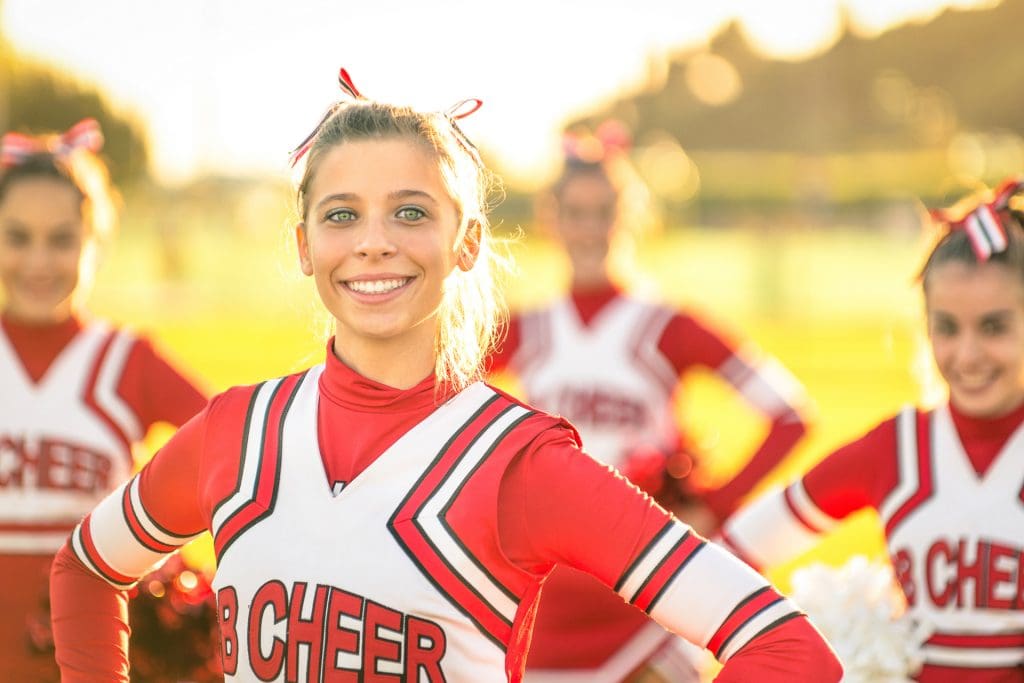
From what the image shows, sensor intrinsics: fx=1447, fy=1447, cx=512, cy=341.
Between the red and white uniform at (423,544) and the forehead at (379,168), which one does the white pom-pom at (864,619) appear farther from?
the forehead at (379,168)

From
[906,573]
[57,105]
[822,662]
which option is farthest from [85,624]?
[57,105]

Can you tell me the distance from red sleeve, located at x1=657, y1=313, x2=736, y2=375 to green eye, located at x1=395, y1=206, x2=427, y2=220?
2.54 metres

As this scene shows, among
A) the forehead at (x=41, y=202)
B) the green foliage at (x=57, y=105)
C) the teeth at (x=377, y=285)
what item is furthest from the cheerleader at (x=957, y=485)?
the green foliage at (x=57, y=105)

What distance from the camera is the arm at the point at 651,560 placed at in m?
1.76

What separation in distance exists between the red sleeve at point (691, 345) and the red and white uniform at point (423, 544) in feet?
8.29

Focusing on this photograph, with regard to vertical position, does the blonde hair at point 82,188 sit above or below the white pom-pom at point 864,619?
above

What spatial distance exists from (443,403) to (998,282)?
137 centimetres

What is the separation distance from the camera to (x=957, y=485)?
2.89 metres

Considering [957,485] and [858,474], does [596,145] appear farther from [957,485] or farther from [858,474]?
[957,485]

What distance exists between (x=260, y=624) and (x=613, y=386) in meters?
2.67

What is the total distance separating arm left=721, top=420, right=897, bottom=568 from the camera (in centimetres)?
296

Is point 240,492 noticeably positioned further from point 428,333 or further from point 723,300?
point 723,300

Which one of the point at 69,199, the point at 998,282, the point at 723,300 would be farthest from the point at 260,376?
the point at 998,282

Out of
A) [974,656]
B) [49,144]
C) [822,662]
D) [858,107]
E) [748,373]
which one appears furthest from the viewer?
[858,107]
